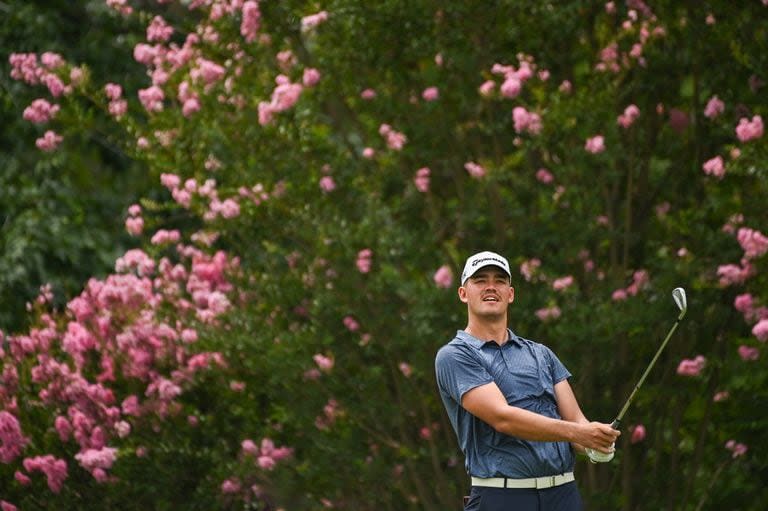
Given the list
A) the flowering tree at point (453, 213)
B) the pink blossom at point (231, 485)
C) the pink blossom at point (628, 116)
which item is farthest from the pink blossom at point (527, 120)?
the pink blossom at point (231, 485)

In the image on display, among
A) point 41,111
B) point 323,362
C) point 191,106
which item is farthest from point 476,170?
point 41,111

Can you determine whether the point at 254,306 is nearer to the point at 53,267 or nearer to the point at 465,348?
the point at 465,348

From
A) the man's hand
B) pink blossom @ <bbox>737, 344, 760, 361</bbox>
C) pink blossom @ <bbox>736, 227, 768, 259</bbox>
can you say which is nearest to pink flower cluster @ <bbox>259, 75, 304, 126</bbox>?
pink blossom @ <bbox>736, 227, 768, 259</bbox>

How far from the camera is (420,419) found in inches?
302

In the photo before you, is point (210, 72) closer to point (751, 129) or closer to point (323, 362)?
point (323, 362)

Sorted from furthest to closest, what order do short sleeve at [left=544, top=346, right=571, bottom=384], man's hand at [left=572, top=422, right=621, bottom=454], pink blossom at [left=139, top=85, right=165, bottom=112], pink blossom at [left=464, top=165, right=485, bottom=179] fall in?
pink blossom at [left=139, top=85, right=165, bottom=112] → pink blossom at [left=464, top=165, right=485, bottom=179] → short sleeve at [left=544, top=346, right=571, bottom=384] → man's hand at [left=572, top=422, right=621, bottom=454]

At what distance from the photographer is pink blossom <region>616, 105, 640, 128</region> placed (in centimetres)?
712

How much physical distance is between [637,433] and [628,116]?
1435 millimetres

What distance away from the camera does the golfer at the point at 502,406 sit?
4.09 metres

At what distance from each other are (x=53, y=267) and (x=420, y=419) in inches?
207

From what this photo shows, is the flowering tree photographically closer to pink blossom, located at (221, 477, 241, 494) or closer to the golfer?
pink blossom, located at (221, 477, 241, 494)

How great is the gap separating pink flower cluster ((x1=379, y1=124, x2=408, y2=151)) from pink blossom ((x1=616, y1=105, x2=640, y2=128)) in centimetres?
97

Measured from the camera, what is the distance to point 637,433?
7344 mm

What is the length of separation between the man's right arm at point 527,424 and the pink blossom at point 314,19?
3349 mm
